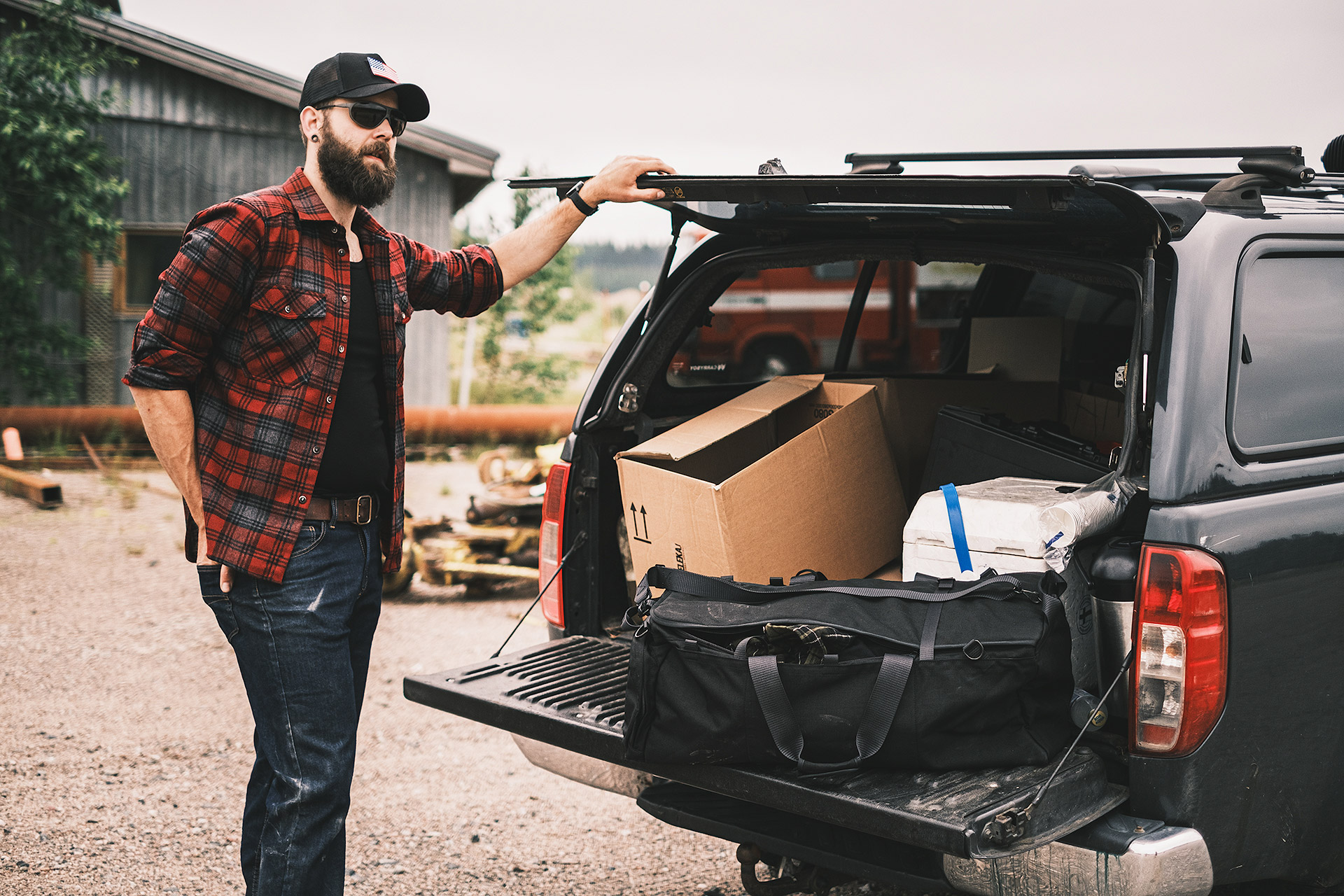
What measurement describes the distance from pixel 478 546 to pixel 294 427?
4752 millimetres

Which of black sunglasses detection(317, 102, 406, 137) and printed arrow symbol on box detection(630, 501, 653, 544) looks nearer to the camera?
black sunglasses detection(317, 102, 406, 137)

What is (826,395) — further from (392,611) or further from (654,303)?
(392,611)

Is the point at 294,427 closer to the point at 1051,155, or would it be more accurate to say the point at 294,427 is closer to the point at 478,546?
the point at 1051,155

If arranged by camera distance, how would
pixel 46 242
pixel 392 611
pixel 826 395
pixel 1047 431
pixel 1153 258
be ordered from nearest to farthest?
pixel 1153 258, pixel 1047 431, pixel 826 395, pixel 392 611, pixel 46 242

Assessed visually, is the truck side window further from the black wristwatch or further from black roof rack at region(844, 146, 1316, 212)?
the black wristwatch

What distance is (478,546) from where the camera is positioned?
723 centimetres

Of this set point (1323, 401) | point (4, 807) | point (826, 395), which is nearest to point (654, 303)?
point (826, 395)

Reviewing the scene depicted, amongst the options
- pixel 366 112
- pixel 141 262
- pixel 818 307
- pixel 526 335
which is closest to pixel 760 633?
pixel 366 112

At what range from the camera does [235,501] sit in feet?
8.30

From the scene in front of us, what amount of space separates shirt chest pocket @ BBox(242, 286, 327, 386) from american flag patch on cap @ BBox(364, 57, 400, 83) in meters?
0.57

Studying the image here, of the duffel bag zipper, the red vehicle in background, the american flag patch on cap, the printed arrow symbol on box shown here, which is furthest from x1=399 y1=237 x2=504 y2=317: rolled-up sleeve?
the red vehicle in background

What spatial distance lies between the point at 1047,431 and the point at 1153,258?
35.5 inches

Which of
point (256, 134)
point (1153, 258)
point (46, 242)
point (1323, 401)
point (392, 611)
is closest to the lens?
point (1153, 258)

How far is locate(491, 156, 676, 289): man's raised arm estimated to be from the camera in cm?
303
